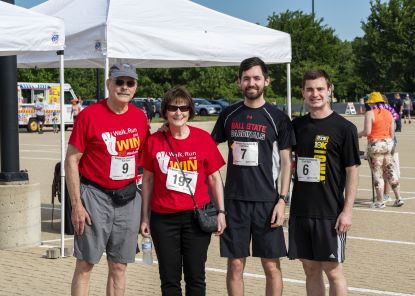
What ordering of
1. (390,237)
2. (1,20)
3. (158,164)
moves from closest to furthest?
(158,164) < (1,20) < (390,237)

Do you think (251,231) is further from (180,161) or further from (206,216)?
(180,161)

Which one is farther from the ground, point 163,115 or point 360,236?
point 163,115

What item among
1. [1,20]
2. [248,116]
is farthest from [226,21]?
[248,116]

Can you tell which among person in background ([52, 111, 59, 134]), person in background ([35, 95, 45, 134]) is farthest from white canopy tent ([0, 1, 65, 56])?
person in background ([52, 111, 59, 134])

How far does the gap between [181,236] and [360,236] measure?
509 cm

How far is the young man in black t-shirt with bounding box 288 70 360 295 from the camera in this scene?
17.3ft

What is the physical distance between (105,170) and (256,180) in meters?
0.99

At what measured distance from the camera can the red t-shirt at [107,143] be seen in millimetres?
5320

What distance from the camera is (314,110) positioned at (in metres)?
5.32

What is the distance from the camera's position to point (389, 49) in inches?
2586

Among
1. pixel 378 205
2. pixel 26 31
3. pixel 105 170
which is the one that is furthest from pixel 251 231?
pixel 378 205

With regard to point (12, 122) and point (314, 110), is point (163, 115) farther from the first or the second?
point (12, 122)

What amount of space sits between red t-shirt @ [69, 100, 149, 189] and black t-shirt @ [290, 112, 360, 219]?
3.51ft

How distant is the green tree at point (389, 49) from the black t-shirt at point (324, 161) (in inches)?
2404
